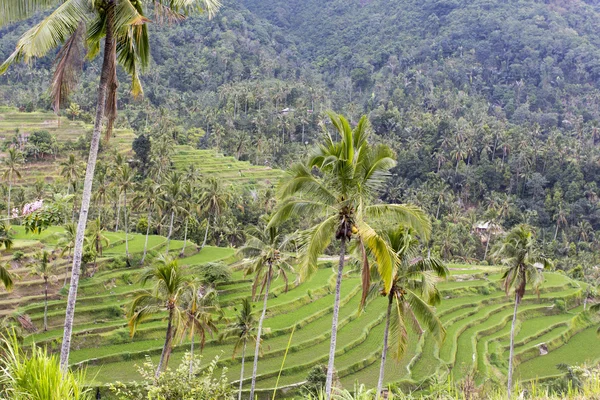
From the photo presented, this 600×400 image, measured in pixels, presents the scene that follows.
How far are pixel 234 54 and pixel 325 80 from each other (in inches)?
1388

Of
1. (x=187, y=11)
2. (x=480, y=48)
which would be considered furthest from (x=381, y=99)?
(x=187, y=11)

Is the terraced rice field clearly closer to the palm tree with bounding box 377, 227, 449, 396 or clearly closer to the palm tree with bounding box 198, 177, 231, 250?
the palm tree with bounding box 198, 177, 231, 250

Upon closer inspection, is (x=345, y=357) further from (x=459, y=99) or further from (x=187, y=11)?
(x=459, y=99)

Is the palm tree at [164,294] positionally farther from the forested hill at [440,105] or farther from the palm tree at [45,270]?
the forested hill at [440,105]

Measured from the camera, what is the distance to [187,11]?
35.9ft

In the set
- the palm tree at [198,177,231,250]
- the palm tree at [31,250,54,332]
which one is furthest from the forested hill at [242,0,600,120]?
the palm tree at [31,250,54,332]

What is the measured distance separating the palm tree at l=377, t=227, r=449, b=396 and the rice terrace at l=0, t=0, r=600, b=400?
0.09 metres

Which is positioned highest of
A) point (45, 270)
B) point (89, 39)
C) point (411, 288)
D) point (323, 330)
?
point (89, 39)

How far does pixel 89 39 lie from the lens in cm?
1042

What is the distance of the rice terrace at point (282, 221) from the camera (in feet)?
35.9

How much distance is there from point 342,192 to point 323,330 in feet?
91.6

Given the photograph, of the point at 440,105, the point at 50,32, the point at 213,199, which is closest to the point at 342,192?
the point at 50,32

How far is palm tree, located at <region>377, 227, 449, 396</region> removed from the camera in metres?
16.7

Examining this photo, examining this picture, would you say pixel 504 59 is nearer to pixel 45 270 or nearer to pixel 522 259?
pixel 522 259
